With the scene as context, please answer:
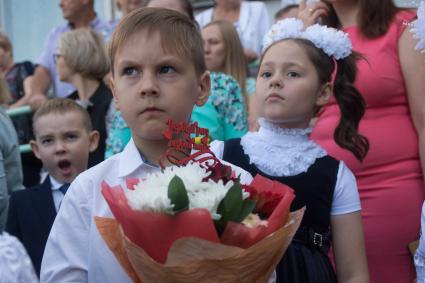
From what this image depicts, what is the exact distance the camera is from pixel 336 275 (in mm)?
3174

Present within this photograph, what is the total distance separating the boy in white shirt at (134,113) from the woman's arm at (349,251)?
78 centimetres

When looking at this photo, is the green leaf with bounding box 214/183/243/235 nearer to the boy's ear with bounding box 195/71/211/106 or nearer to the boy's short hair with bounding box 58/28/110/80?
the boy's ear with bounding box 195/71/211/106

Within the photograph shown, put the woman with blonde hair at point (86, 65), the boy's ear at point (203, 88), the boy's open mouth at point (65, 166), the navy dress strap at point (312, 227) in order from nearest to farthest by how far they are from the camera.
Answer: the boy's ear at point (203, 88) < the navy dress strap at point (312, 227) < the boy's open mouth at point (65, 166) < the woman with blonde hair at point (86, 65)

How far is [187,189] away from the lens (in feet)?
7.18

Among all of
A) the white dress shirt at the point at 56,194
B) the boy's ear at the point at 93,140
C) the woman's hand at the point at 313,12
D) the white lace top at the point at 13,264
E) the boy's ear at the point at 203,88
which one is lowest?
the white dress shirt at the point at 56,194

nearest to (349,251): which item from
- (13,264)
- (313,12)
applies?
(13,264)

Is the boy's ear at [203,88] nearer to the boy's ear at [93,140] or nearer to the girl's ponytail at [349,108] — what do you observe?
the girl's ponytail at [349,108]

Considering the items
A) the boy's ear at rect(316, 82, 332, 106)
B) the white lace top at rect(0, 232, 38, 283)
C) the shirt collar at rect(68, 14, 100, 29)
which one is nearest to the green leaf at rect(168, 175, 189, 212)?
the white lace top at rect(0, 232, 38, 283)

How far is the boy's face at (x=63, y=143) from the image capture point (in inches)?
180

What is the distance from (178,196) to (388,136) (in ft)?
6.52

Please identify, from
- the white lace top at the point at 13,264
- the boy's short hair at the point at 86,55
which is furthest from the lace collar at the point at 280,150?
the boy's short hair at the point at 86,55

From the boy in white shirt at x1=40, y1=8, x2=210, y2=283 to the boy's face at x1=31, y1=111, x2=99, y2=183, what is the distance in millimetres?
1808

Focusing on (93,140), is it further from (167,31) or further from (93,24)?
(93,24)

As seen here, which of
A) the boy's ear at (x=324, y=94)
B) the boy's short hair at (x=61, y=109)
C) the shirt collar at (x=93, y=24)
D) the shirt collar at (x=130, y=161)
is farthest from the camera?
the shirt collar at (x=93, y=24)
